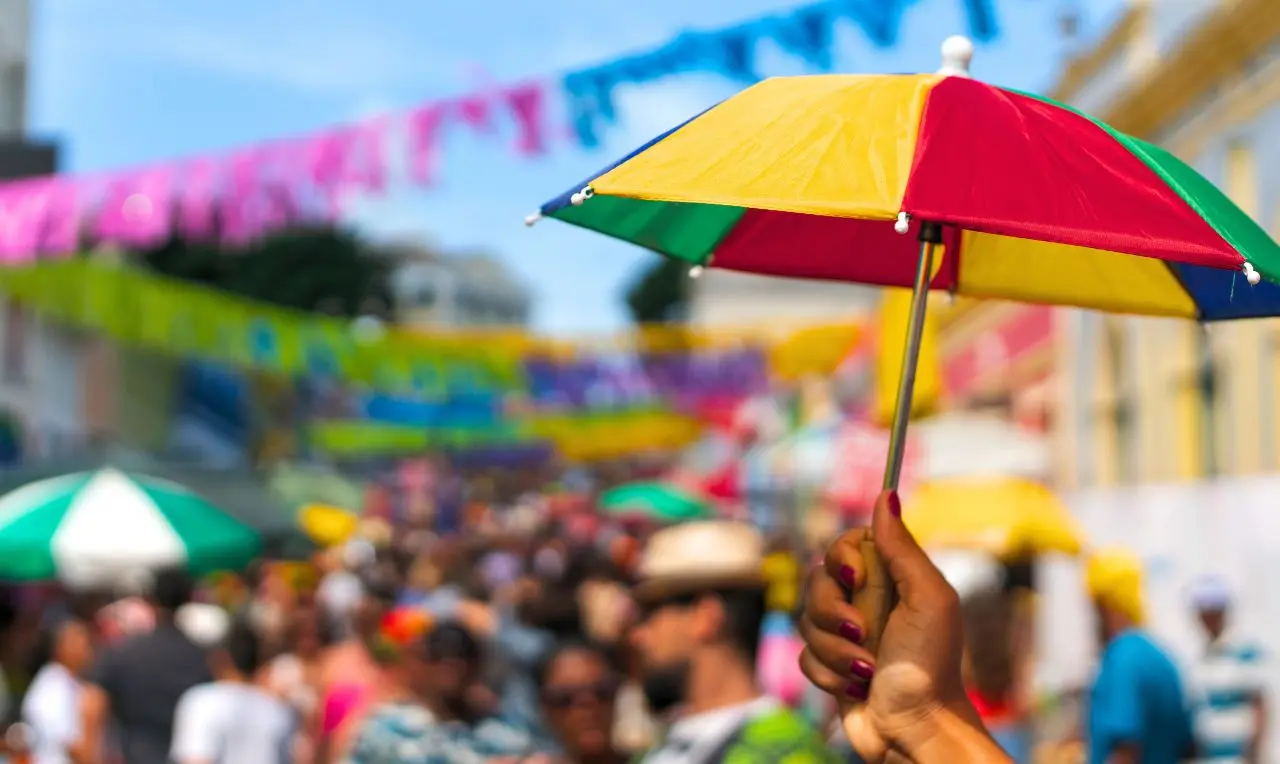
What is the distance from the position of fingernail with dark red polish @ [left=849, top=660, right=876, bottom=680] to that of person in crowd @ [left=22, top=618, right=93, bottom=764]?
5.29m

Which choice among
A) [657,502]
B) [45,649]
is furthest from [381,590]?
[657,502]

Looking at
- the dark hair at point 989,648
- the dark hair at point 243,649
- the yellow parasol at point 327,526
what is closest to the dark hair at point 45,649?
the dark hair at point 243,649

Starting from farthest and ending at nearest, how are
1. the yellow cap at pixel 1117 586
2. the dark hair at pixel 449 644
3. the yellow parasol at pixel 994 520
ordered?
the yellow parasol at pixel 994 520
the yellow cap at pixel 1117 586
the dark hair at pixel 449 644

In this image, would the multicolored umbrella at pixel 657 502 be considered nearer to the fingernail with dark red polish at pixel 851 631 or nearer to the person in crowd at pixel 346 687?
the person in crowd at pixel 346 687

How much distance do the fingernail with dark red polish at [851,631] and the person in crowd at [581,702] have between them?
270 centimetres

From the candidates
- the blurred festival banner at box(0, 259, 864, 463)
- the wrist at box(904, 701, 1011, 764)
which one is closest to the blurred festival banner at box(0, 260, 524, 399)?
the blurred festival banner at box(0, 259, 864, 463)

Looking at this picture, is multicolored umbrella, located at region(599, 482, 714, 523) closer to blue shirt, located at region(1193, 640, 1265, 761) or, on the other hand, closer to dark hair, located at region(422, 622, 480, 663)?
blue shirt, located at region(1193, 640, 1265, 761)

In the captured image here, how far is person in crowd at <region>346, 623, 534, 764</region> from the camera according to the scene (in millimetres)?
4648

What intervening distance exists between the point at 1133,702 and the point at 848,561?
4.18m

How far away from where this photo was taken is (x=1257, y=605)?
748cm

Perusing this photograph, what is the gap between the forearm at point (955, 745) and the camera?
212 centimetres

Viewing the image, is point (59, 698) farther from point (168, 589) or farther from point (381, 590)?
point (381, 590)

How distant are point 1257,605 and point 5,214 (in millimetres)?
10519

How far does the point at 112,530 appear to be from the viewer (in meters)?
7.87
